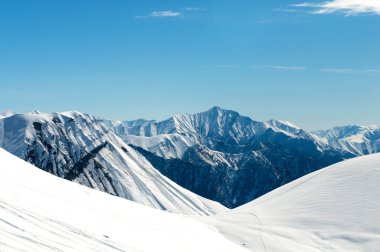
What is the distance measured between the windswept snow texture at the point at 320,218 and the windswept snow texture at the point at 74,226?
3414 millimetres

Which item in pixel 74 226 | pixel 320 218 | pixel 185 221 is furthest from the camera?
pixel 320 218

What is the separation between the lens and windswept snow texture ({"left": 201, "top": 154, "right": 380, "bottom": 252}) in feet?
95.3

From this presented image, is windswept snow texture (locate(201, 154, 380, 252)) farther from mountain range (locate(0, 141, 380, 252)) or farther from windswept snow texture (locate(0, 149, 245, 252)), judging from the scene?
windswept snow texture (locate(0, 149, 245, 252))

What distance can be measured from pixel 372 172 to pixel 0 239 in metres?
37.5

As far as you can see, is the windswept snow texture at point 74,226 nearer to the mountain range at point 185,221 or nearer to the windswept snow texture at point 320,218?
the mountain range at point 185,221

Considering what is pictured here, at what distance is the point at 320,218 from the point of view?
111 ft

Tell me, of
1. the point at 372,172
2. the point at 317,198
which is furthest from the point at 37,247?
the point at 372,172

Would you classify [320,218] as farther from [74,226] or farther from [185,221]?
[74,226]

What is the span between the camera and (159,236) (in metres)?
23.3

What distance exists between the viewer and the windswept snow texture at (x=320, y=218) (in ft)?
95.3

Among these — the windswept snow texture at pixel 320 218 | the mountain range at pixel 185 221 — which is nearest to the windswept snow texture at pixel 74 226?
the mountain range at pixel 185 221

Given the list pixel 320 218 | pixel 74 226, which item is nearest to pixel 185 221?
pixel 320 218

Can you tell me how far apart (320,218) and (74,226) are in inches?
852

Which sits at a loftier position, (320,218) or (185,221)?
(185,221)
